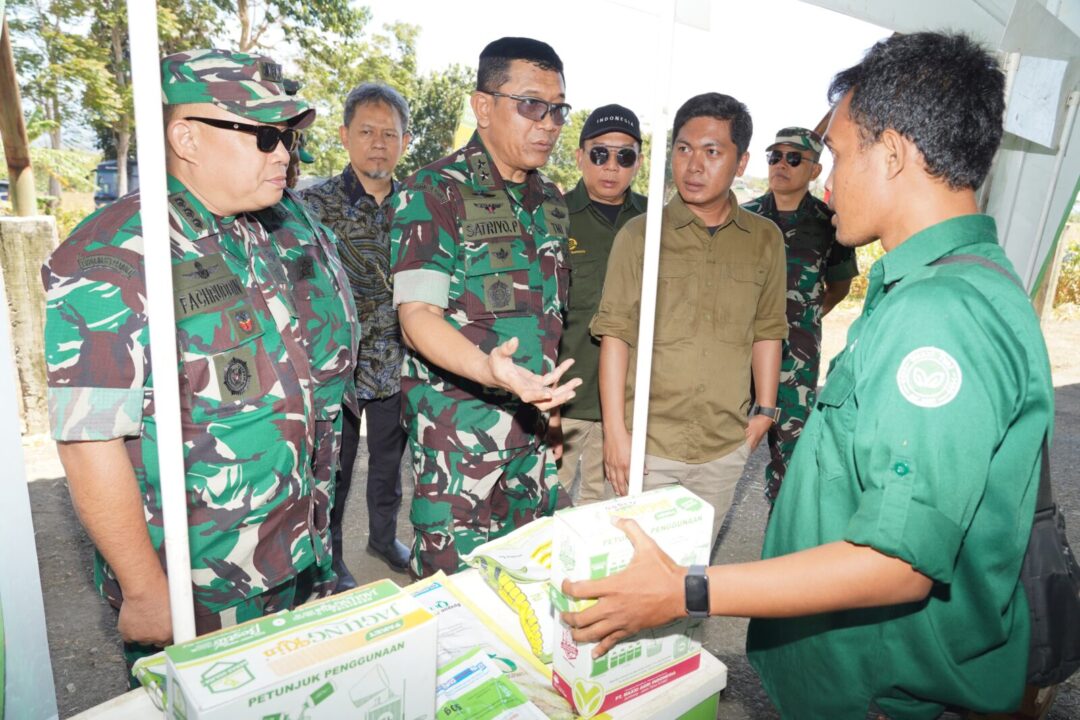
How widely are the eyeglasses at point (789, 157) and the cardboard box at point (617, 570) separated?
2.91 meters

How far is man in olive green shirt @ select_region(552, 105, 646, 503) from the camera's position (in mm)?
3135

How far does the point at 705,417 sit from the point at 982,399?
161cm

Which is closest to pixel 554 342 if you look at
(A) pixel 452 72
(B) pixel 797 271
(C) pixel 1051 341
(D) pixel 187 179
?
(D) pixel 187 179

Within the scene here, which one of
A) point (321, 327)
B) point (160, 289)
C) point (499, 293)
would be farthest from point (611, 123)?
point (160, 289)

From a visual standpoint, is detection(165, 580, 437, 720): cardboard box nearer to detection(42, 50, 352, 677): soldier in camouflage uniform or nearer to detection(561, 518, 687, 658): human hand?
detection(561, 518, 687, 658): human hand

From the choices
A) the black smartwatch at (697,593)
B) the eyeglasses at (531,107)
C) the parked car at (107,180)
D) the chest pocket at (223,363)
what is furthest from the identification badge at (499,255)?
the parked car at (107,180)

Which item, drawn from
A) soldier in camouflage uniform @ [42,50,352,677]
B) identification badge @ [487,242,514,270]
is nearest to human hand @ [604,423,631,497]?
identification badge @ [487,242,514,270]

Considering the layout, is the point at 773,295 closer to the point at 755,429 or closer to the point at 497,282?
the point at 755,429

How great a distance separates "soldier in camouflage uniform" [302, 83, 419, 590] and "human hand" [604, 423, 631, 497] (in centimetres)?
125

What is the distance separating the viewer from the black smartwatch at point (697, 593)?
1.13m

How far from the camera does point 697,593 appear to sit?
1.14 meters

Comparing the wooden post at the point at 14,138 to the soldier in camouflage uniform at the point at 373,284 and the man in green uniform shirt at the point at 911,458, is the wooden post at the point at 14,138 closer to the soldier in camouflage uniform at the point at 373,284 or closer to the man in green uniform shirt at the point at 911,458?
the soldier in camouflage uniform at the point at 373,284

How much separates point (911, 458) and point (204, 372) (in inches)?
55.7

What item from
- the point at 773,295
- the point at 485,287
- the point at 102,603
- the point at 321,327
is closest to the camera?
the point at 321,327
